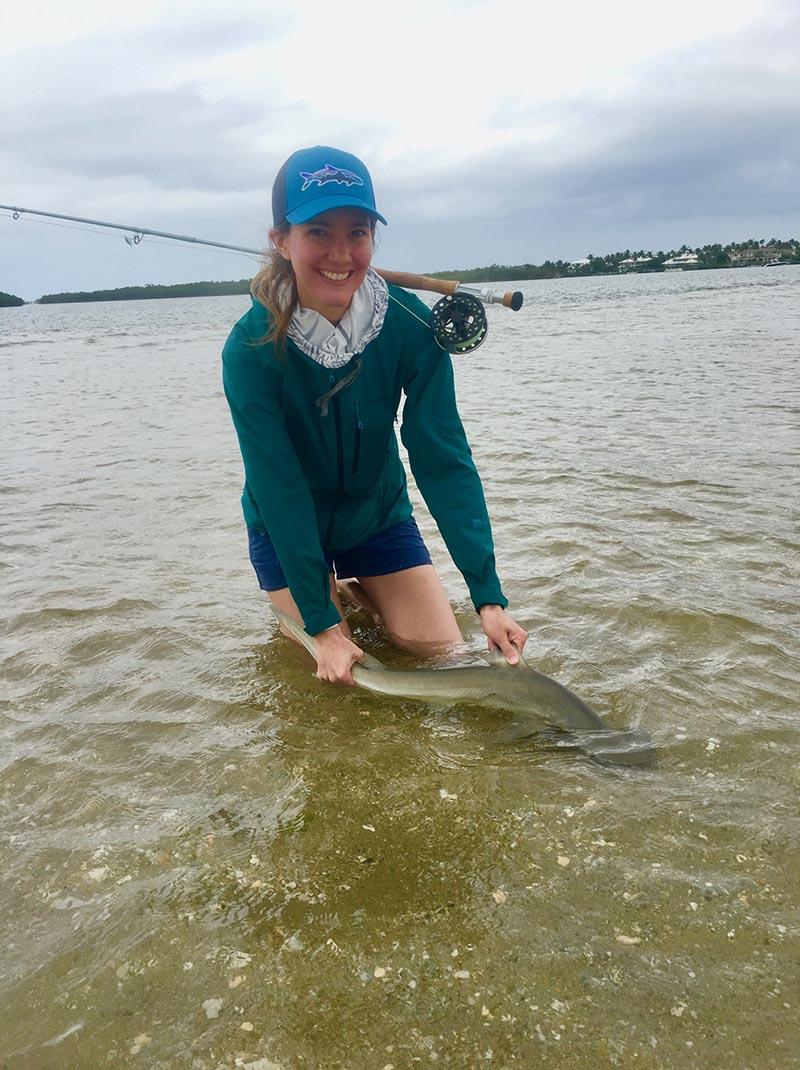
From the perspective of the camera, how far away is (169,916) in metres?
2.59

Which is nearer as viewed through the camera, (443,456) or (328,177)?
(328,177)

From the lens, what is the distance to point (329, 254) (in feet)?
11.5

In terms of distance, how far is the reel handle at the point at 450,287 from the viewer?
3941 mm

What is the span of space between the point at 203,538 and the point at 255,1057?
5083mm

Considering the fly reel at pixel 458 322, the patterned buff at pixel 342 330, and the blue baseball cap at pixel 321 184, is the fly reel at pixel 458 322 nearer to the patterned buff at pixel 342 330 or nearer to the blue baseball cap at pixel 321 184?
the patterned buff at pixel 342 330

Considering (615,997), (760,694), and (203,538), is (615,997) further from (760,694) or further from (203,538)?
(203,538)

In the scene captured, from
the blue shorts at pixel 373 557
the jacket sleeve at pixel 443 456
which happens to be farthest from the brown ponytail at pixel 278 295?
the blue shorts at pixel 373 557

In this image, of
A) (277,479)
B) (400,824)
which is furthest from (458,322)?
(400,824)

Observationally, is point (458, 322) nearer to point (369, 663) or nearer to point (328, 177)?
point (328, 177)

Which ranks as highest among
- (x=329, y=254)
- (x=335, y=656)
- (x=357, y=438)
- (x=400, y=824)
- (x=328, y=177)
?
(x=328, y=177)

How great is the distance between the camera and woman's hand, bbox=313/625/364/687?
12.2 ft

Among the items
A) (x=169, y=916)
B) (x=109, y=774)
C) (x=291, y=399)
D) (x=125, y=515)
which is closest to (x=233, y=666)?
(x=109, y=774)

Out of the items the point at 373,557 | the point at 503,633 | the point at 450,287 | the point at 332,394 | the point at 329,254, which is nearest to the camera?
the point at 329,254

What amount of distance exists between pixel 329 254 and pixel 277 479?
1.03 meters
